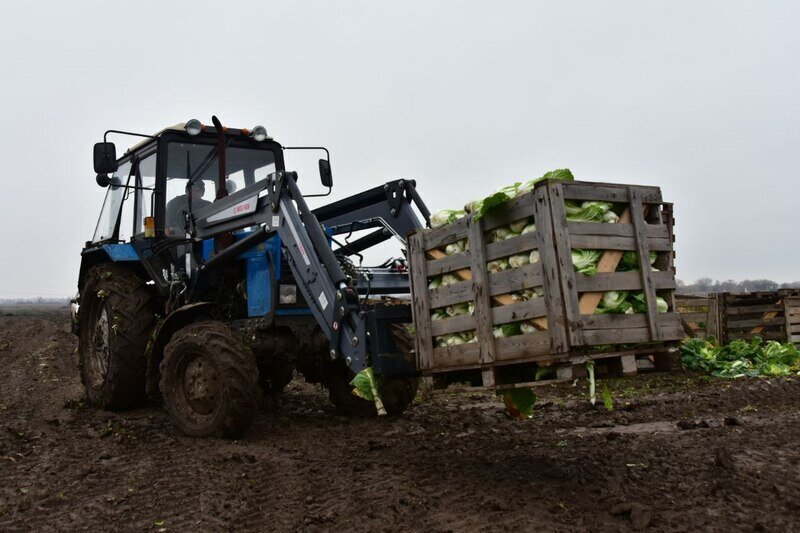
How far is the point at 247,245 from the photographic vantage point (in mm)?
6965

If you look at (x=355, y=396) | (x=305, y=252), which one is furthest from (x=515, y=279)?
(x=355, y=396)

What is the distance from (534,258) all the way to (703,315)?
34.0 feet

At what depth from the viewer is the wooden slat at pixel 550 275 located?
14.8 feet

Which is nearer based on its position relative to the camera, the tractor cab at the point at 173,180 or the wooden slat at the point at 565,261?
the wooden slat at the point at 565,261

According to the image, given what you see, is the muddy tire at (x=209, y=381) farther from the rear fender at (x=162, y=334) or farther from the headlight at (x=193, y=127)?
the headlight at (x=193, y=127)

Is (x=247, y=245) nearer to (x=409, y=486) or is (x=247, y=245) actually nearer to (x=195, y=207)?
(x=195, y=207)

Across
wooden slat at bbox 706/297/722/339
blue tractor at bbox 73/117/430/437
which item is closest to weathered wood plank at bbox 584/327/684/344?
blue tractor at bbox 73/117/430/437

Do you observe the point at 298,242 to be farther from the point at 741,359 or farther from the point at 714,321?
the point at 714,321

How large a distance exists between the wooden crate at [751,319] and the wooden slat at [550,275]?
1030 cm

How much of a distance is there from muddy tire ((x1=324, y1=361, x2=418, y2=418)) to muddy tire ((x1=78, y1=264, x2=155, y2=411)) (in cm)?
209

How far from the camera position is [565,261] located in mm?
4566

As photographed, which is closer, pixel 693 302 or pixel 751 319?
pixel 751 319

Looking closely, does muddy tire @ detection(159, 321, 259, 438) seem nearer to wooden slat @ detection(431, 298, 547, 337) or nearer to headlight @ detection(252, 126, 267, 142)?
wooden slat @ detection(431, 298, 547, 337)

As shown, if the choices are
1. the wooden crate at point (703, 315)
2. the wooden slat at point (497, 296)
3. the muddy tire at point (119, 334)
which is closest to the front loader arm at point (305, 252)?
the wooden slat at point (497, 296)
